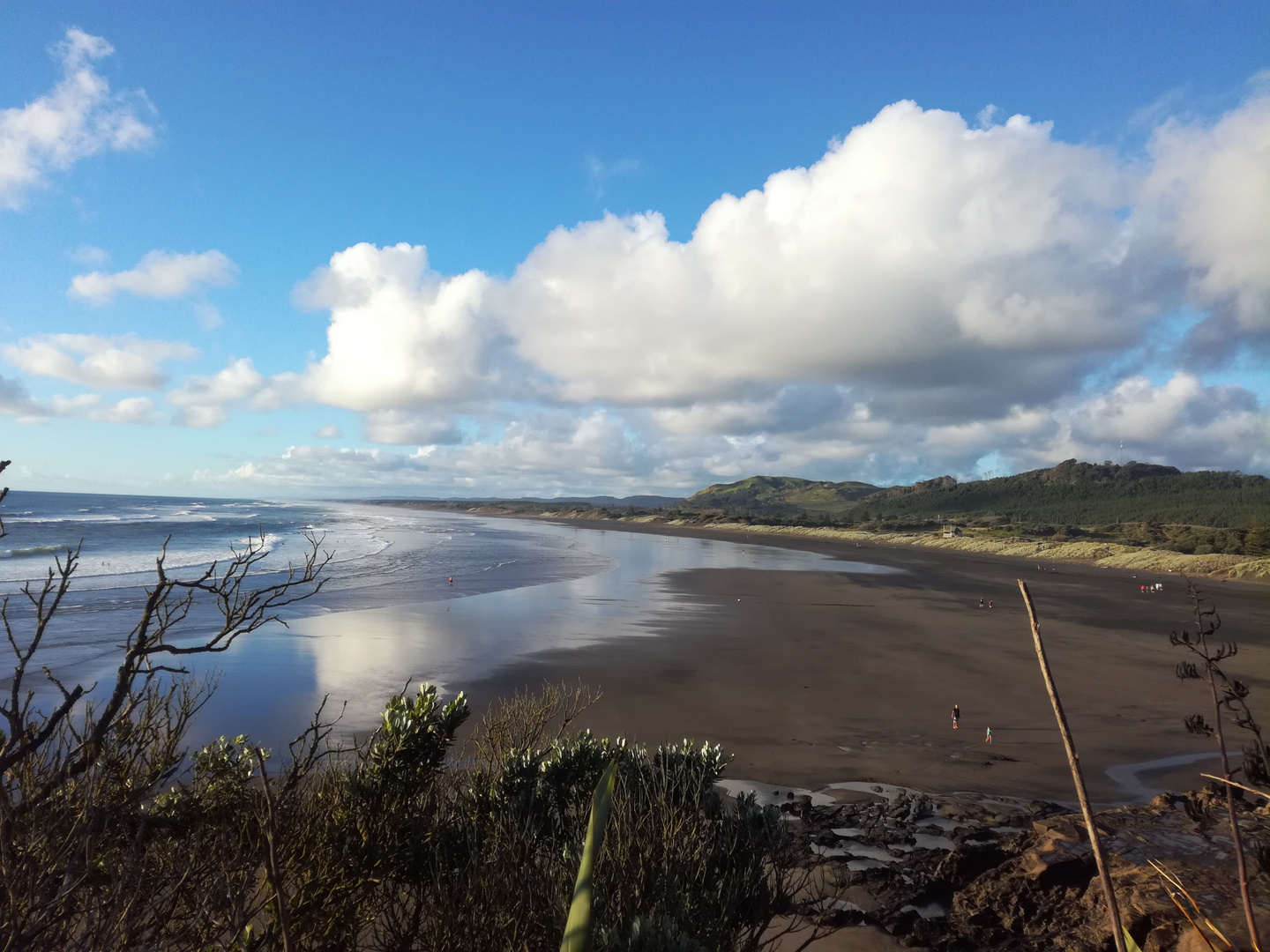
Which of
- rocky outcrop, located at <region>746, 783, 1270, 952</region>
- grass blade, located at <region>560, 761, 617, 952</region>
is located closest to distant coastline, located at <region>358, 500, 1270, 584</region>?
rocky outcrop, located at <region>746, 783, 1270, 952</region>

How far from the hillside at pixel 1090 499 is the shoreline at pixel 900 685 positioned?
90473 mm

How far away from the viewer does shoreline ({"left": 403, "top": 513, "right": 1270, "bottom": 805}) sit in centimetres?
1331

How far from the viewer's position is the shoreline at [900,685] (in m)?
13.3

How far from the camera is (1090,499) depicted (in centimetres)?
13888

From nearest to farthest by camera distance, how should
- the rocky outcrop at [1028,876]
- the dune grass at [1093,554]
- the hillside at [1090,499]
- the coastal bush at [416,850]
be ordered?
the coastal bush at [416,850] → the rocky outcrop at [1028,876] → the dune grass at [1093,554] → the hillside at [1090,499]

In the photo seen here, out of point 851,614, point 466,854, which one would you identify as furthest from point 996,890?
point 851,614

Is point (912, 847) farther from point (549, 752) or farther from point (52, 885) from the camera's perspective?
point (52, 885)

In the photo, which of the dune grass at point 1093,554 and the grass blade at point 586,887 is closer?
→ the grass blade at point 586,887

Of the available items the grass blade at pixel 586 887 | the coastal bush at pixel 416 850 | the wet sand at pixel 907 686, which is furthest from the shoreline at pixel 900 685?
the grass blade at pixel 586 887

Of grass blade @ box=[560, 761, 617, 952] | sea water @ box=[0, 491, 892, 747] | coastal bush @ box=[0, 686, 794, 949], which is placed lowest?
sea water @ box=[0, 491, 892, 747]

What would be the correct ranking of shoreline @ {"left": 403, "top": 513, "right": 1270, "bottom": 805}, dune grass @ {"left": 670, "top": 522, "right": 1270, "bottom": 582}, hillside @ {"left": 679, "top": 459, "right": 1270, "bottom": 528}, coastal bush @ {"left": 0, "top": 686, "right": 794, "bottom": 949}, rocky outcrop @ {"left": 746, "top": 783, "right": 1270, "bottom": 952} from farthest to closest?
hillside @ {"left": 679, "top": 459, "right": 1270, "bottom": 528}
dune grass @ {"left": 670, "top": 522, "right": 1270, "bottom": 582}
shoreline @ {"left": 403, "top": 513, "right": 1270, "bottom": 805}
rocky outcrop @ {"left": 746, "top": 783, "right": 1270, "bottom": 952}
coastal bush @ {"left": 0, "top": 686, "right": 794, "bottom": 949}

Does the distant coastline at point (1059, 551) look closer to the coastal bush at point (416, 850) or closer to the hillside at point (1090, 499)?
the hillside at point (1090, 499)

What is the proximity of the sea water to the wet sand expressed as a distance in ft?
8.23

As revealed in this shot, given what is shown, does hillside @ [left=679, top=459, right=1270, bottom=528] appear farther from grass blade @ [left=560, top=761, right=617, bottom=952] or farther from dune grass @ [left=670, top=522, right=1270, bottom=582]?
grass blade @ [left=560, top=761, right=617, bottom=952]
